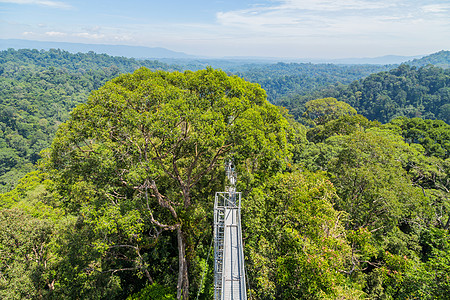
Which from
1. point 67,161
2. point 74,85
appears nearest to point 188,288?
point 67,161

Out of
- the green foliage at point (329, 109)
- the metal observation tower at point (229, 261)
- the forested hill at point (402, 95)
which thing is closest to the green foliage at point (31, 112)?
the metal observation tower at point (229, 261)

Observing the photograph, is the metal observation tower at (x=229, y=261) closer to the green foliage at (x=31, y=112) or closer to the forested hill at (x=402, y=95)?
the green foliage at (x=31, y=112)

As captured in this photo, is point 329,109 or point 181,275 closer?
point 181,275

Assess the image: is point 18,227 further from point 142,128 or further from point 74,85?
point 74,85

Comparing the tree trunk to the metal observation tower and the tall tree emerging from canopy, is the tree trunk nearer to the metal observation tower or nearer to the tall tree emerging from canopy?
the tall tree emerging from canopy

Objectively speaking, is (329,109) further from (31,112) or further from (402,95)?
(31,112)

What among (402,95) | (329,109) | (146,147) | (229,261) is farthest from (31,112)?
(402,95)
